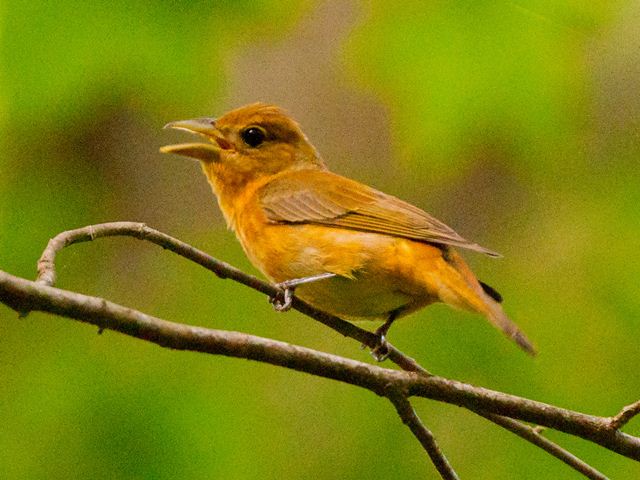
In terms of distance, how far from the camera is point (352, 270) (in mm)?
2295

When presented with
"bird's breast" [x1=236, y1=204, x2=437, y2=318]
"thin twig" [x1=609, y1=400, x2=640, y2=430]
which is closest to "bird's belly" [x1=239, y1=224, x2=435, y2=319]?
"bird's breast" [x1=236, y1=204, x2=437, y2=318]

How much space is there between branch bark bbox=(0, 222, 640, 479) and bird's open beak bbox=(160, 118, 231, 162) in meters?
0.56

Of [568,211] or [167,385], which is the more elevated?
[568,211]

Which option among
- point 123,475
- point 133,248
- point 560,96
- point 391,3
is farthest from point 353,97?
point 123,475

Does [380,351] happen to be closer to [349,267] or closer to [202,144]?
[349,267]

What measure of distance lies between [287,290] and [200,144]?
490 millimetres

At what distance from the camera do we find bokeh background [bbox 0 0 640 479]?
222 centimetres

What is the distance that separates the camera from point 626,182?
2.47 meters

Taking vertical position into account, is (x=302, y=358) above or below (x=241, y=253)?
above

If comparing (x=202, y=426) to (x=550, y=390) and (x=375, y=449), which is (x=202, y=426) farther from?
(x=550, y=390)

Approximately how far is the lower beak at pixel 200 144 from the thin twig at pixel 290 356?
3.10ft

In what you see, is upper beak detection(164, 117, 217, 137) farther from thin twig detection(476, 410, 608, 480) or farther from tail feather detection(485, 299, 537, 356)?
thin twig detection(476, 410, 608, 480)

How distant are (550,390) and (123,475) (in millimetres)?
1032

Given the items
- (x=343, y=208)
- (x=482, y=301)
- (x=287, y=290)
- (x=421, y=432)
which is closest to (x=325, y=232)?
(x=343, y=208)
